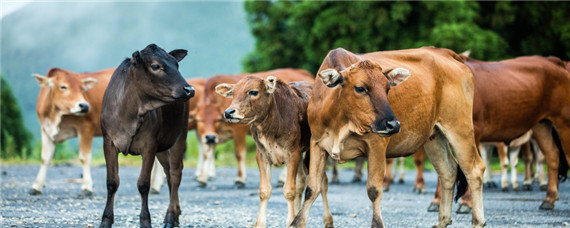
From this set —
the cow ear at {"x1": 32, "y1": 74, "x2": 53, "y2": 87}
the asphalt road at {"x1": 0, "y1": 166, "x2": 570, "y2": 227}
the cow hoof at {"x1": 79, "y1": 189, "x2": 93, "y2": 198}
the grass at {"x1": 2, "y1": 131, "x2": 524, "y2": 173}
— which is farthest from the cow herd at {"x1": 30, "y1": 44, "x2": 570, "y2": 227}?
the grass at {"x1": 2, "y1": 131, "x2": 524, "y2": 173}

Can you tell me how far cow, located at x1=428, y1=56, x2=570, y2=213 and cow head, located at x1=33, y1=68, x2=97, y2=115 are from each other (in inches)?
259

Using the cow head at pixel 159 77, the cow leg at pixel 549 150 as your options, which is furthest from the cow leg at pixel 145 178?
the cow leg at pixel 549 150

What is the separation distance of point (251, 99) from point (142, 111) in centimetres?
121

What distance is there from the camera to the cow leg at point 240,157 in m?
14.8

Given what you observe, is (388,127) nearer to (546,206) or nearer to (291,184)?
(291,184)

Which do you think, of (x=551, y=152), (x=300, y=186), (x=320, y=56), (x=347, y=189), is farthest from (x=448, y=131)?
(x=320, y=56)

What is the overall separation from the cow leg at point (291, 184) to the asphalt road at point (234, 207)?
3.93ft

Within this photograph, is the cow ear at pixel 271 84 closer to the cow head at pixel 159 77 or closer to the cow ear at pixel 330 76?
the cow head at pixel 159 77

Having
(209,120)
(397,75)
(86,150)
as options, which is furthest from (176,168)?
(209,120)


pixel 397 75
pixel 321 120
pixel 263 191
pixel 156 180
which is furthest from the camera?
pixel 156 180

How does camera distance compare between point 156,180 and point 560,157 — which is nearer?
point 560,157

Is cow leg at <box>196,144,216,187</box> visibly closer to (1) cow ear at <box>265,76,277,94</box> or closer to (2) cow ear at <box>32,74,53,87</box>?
(2) cow ear at <box>32,74,53,87</box>

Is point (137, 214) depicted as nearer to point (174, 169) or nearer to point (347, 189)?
point (174, 169)

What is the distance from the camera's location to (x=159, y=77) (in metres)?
7.69
